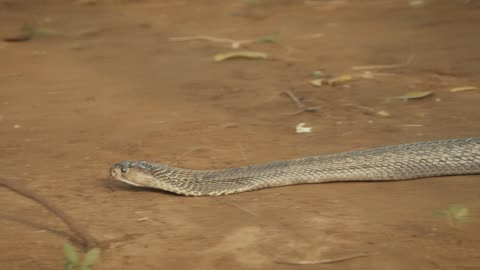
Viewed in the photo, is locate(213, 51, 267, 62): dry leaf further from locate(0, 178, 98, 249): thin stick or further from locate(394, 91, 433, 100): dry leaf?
locate(0, 178, 98, 249): thin stick

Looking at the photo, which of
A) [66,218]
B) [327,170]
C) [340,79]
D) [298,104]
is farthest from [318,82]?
[66,218]

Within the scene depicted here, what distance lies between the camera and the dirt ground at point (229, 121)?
5254 millimetres

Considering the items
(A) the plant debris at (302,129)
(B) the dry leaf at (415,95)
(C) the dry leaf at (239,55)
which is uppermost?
(C) the dry leaf at (239,55)

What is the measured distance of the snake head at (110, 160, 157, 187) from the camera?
6.27 metres

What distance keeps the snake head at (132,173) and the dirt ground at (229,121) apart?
10 cm

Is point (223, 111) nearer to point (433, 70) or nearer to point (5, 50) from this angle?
point (433, 70)

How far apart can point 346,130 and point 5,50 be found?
15.4 ft

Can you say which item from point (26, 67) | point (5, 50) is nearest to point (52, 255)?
point (26, 67)

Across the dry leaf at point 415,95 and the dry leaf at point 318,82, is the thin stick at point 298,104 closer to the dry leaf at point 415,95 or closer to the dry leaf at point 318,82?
the dry leaf at point 318,82

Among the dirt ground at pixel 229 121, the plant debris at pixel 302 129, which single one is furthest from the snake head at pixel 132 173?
the plant debris at pixel 302 129

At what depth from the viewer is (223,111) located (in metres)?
8.10

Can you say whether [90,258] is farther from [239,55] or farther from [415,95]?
[239,55]

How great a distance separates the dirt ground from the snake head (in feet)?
0.34

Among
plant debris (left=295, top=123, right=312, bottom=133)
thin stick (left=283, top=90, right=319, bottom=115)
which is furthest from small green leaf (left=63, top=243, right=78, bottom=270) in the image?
thin stick (left=283, top=90, right=319, bottom=115)
